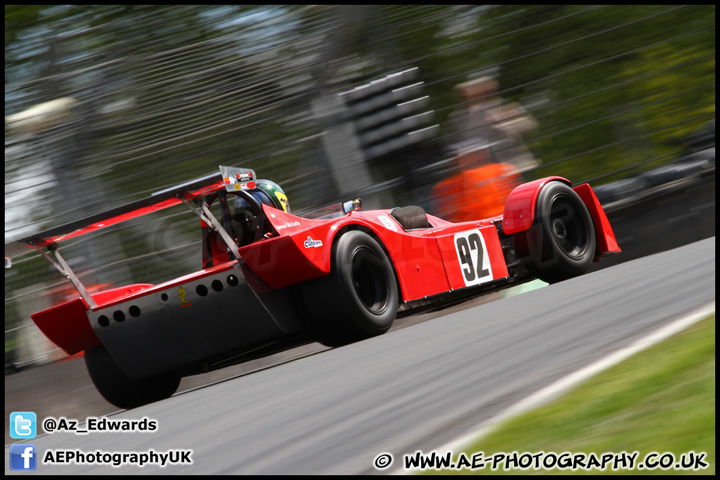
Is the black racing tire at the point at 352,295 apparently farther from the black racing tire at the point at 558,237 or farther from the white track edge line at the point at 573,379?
the black racing tire at the point at 558,237

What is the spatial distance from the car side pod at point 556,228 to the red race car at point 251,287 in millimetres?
525

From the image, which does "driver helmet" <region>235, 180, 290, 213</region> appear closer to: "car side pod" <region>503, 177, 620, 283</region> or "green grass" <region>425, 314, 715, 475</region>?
"car side pod" <region>503, 177, 620, 283</region>

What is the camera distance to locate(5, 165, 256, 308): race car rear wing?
12.8 ft

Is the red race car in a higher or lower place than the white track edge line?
higher

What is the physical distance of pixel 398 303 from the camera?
4645 mm

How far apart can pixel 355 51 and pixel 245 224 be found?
2.95 m

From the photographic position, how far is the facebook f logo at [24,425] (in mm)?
3707

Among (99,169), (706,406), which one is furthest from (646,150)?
(706,406)

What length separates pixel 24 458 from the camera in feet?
10.3

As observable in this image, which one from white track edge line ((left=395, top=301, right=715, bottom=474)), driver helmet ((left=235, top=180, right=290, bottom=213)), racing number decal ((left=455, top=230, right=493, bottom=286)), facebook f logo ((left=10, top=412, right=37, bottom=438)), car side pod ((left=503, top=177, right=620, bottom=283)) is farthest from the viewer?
car side pod ((left=503, top=177, right=620, bottom=283))

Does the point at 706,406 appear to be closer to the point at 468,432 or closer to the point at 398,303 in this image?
the point at 468,432

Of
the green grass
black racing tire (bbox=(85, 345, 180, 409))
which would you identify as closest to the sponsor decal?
black racing tire (bbox=(85, 345, 180, 409))

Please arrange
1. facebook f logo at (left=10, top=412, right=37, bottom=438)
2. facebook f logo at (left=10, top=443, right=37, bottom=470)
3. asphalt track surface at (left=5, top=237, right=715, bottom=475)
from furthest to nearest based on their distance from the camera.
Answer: facebook f logo at (left=10, top=412, right=37, bottom=438), facebook f logo at (left=10, top=443, right=37, bottom=470), asphalt track surface at (left=5, top=237, right=715, bottom=475)

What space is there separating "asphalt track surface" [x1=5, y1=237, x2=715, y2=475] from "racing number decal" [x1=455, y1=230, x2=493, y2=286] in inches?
10.8
